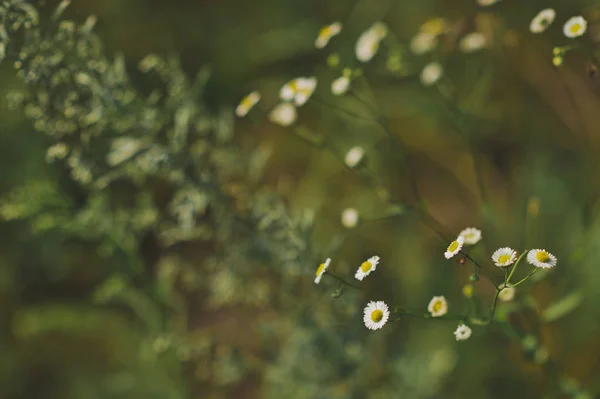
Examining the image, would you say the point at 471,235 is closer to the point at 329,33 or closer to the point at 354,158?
the point at 354,158

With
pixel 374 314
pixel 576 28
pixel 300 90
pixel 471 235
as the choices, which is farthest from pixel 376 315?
pixel 576 28

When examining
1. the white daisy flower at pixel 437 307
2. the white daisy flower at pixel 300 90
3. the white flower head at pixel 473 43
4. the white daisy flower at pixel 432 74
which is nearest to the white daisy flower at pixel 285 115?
the white daisy flower at pixel 300 90

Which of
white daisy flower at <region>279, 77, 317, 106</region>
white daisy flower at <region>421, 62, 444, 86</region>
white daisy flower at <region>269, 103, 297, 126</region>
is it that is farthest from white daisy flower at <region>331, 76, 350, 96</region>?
white daisy flower at <region>421, 62, 444, 86</region>

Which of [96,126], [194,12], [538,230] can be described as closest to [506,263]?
[96,126]

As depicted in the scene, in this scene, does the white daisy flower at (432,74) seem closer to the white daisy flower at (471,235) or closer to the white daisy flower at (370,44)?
the white daisy flower at (370,44)

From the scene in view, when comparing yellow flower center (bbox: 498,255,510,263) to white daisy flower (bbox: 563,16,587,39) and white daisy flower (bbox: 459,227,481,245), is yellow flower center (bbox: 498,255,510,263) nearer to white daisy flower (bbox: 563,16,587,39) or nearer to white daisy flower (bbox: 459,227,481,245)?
white daisy flower (bbox: 459,227,481,245)
